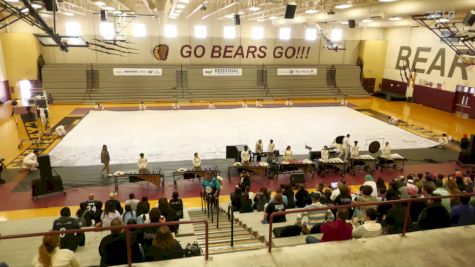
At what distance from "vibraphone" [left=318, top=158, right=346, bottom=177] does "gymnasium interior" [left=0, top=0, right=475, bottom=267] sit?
110mm

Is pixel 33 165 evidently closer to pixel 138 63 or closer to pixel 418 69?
pixel 138 63

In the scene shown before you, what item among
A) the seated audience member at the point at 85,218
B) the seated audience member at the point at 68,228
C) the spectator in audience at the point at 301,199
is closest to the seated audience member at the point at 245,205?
the spectator in audience at the point at 301,199

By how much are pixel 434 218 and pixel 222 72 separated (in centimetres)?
2919

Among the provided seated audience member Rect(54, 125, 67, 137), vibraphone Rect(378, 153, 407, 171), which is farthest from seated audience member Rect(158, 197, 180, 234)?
seated audience member Rect(54, 125, 67, 137)

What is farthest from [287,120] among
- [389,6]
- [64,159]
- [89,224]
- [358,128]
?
[89,224]

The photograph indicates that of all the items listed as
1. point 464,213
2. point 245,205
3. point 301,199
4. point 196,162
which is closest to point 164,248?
point 245,205

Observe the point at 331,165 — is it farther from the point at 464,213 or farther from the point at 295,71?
the point at 295,71

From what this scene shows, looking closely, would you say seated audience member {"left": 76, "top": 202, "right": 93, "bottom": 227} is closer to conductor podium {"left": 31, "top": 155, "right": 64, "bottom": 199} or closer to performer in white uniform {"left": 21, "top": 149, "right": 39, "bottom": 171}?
conductor podium {"left": 31, "top": 155, "right": 64, "bottom": 199}

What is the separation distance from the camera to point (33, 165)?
15.8 meters

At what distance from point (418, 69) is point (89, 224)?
3345cm

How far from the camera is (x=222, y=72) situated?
3494cm

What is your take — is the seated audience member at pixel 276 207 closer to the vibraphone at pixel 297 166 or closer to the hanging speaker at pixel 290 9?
the vibraphone at pixel 297 166

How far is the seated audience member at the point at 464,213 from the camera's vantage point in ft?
24.9

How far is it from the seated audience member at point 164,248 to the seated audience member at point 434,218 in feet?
17.5
